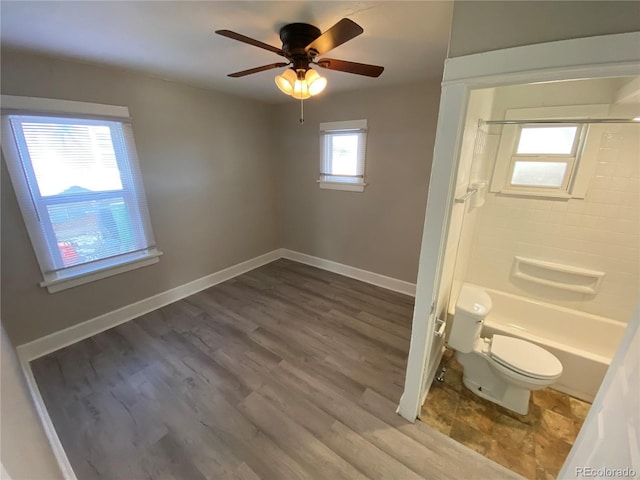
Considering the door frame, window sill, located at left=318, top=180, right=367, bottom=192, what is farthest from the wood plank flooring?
window sill, located at left=318, top=180, right=367, bottom=192

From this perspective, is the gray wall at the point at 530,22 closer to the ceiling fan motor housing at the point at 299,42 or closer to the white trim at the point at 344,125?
the ceiling fan motor housing at the point at 299,42

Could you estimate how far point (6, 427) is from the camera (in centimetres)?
52

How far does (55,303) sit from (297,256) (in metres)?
2.78

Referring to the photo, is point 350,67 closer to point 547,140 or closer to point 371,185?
point 371,185

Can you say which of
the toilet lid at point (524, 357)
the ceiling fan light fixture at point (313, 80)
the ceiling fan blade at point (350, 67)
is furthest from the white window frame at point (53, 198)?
the toilet lid at point (524, 357)

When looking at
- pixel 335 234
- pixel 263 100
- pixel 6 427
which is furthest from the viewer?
pixel 335 234

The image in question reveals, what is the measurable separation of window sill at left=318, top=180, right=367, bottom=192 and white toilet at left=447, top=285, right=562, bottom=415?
1800 mm

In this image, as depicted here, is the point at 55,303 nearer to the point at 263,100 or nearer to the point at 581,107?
the point at 263,100

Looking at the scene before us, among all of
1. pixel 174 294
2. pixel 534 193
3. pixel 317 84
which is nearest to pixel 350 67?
pixel 317 84

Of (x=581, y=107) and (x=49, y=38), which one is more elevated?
(x=49, y=38)

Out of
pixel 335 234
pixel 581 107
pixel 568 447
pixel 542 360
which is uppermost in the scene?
pixel 581 107

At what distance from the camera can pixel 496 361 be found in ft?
5.63

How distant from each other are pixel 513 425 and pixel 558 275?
4.59 ft

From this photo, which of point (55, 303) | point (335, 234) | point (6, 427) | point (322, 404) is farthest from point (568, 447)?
point (55, 303)
